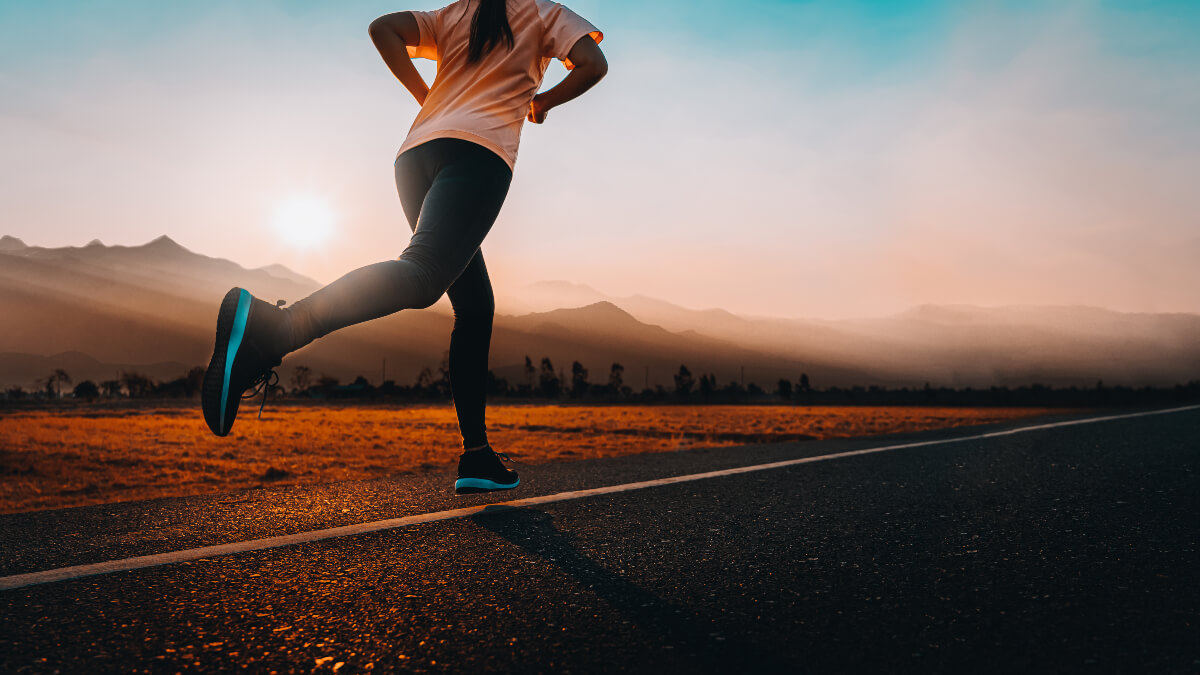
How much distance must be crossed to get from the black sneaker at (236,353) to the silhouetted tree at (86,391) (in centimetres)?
12288

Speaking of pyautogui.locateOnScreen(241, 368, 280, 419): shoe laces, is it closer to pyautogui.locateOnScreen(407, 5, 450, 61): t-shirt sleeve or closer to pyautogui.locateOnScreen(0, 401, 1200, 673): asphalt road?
pyautogui.locateOnScreen(0, 401, 1200, 673): asphalt road

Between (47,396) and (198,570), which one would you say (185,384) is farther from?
(198,570)

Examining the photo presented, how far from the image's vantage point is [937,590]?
5.52ft

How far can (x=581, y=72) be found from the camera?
2.89m

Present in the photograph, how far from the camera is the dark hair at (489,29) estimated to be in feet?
9.24

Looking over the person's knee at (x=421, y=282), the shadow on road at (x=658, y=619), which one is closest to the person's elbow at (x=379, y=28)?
the person's knee at (x=421, y=282)

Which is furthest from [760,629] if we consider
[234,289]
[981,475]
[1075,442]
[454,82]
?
[1075,442]

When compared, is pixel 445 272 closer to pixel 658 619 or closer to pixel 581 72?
pixel 581 72

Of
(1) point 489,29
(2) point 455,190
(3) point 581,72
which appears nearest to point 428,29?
(1) point 489,29

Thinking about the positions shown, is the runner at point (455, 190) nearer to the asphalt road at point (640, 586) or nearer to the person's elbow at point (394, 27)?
the person's elbow at point (394, 27)

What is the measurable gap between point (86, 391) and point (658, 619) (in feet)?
441

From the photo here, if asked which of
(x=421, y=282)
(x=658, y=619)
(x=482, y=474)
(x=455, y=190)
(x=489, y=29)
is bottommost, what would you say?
(x=658, y=619)

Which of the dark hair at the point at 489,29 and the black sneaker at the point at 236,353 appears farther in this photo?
the dark hair at the point at 489,29

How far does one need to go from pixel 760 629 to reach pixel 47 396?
143 m
